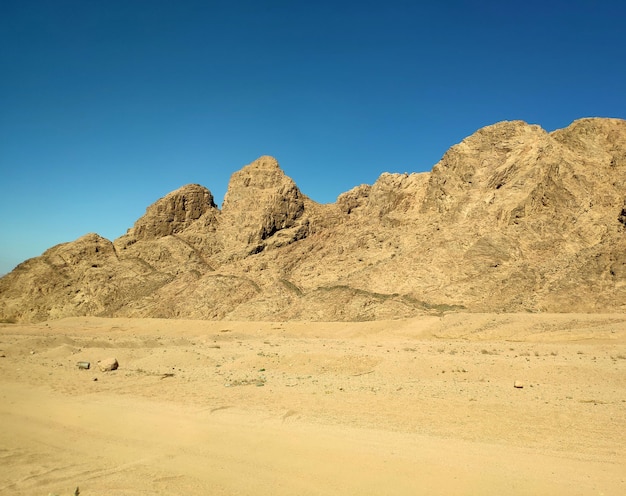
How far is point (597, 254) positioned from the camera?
3819 centimetres

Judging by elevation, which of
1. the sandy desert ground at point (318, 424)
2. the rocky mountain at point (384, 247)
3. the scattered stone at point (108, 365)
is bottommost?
the sandy desert ground at point (318, 424)

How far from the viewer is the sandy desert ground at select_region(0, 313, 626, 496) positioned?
23.5ft

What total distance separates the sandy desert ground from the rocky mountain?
19.8m

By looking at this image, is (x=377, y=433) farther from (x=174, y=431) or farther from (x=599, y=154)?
(x=599, y=154)

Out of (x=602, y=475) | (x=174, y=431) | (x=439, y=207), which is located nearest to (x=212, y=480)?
(x=174, y=431)

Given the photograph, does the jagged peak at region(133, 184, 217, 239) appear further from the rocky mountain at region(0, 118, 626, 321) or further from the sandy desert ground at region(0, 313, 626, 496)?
the sandy desert ground at region(0, 313, 626, 496)

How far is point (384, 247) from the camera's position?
172ft

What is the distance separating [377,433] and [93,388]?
10455mm

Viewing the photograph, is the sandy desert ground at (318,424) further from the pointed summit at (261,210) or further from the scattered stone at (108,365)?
the pointed summit at (261,210)

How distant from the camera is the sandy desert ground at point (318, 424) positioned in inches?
282

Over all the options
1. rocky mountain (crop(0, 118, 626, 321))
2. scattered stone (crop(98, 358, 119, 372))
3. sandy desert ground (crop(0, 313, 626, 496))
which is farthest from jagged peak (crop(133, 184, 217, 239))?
scattered stone (crop(98, 358, 119, 372))

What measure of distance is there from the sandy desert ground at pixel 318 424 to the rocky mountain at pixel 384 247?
778 inches

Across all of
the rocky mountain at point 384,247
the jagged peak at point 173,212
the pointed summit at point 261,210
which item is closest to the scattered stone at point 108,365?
the rocky mountain at point 384,247

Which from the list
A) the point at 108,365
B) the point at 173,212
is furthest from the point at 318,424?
the point at 173,212
